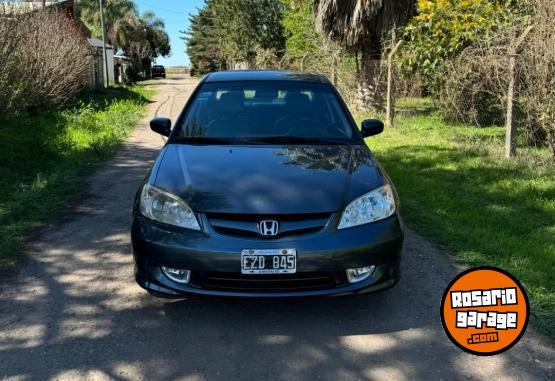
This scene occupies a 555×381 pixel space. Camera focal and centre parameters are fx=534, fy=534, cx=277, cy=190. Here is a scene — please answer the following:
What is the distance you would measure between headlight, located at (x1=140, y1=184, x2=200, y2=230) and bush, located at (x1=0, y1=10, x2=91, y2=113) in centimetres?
685

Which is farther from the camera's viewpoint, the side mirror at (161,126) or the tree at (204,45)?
the tree at (204,45)

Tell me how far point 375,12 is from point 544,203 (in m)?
9.63

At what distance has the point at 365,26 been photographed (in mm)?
14547

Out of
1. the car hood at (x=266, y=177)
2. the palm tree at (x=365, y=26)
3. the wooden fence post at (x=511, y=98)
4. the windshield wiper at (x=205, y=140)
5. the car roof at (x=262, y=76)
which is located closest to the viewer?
the car hood at (x=266, y=177)

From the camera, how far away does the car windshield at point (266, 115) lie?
440 cm

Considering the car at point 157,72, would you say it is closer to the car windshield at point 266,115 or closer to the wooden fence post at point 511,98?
the wooden fence post at point 511,98

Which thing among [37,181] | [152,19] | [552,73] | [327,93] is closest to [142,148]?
[37,181]

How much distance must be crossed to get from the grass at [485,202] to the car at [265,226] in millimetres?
1253

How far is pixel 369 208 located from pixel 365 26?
12195mm

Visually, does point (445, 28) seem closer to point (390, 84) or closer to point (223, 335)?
point (390, 84)

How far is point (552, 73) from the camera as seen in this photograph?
282 inches

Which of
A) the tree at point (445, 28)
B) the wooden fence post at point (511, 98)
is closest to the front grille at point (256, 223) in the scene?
the wooden fence post at point (511, 98)

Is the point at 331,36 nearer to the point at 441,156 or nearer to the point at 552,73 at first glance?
the point at 441,156

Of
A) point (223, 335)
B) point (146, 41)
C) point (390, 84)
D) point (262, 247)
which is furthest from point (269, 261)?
point (146, 41)
